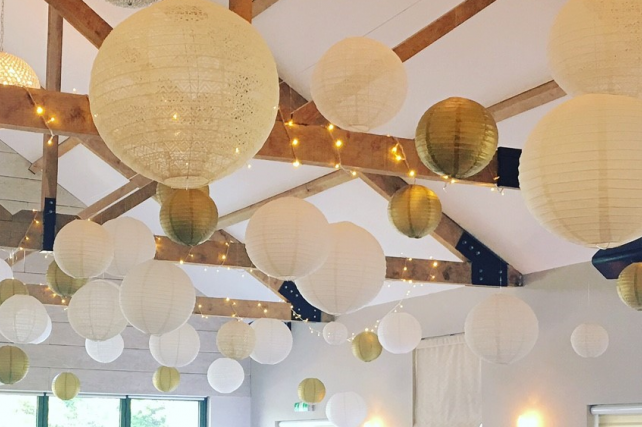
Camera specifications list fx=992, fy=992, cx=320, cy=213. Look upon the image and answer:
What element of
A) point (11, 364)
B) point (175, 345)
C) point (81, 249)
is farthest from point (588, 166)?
point (11, 364)

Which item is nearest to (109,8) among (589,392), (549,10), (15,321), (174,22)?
(15,321)

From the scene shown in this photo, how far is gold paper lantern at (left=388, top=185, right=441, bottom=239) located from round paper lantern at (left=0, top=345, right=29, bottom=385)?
160 inches

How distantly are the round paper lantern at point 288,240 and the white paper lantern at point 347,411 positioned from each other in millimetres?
5763

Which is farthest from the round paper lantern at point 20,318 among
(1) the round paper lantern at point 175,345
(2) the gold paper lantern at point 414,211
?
(2) the gold paper lantern at point 414,211

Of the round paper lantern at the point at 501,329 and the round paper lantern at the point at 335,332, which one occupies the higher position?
the round paper lantern at the point at 335,332

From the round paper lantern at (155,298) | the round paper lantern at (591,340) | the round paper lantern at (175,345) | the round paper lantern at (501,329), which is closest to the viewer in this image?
the round paper lantern at (155,298)

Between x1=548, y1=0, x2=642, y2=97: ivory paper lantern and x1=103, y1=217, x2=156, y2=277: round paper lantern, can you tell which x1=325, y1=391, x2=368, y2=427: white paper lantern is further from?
x1=548, y1=0, x2=642, y2=97: ivory paper lantern

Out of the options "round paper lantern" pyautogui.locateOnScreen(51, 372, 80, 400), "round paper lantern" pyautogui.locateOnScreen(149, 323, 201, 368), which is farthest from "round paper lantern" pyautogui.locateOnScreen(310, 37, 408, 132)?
"round paper lantern" pyautogui.locateOnScreen(51, 372, 80, 400)

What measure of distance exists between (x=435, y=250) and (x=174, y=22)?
7.45 metres

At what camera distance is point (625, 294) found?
6.10 meters

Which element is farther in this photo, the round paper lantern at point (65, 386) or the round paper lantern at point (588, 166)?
the round paper lantern at point (65, 386)

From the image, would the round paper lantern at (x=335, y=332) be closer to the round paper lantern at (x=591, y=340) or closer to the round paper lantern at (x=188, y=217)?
the round paper lantern at (x=591, y=340)

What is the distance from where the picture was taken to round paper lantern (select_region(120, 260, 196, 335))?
17.8 ft

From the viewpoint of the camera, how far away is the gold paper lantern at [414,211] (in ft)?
18.5
